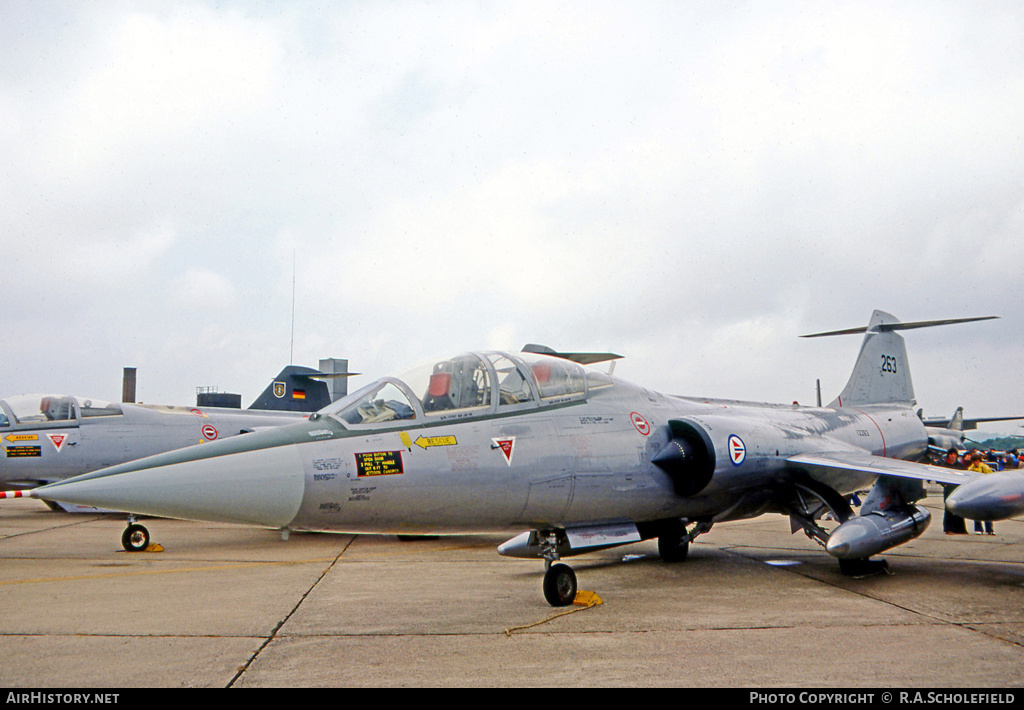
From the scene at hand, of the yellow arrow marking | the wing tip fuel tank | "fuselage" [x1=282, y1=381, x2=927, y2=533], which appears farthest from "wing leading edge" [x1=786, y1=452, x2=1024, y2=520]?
the yellow arrow marking

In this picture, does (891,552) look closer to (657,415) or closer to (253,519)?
(657,415)

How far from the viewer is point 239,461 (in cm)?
486

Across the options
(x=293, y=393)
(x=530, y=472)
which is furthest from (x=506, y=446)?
(x=293, y=393)

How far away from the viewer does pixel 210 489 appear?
185 inches

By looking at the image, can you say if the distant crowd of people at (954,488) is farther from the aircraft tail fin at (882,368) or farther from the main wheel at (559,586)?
the main wheel at (559,586)

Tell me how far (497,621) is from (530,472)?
118 cm

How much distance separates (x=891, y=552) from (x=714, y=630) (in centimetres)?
621

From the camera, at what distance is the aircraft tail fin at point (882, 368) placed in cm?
1244

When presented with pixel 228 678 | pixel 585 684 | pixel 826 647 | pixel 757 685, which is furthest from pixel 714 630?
pixel 228 678

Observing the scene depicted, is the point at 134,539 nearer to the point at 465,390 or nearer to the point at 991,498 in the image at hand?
the point at 465,390

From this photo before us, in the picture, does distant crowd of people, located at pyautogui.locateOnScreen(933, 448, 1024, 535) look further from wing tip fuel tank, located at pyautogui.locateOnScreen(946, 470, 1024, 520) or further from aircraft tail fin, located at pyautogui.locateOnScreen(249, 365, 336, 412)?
aircraft tail fin, located at pyautogui.locateOnScreen(249, 365, 336, 412)

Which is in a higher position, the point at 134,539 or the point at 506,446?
the point at 506,446

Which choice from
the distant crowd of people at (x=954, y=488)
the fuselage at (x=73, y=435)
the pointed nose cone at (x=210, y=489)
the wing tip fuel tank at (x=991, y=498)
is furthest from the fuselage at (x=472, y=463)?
the fuselage at (x=73, y=435)

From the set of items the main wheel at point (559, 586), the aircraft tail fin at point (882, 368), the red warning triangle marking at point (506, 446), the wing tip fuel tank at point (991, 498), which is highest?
the aircraft tail fin at point (882, 368)
